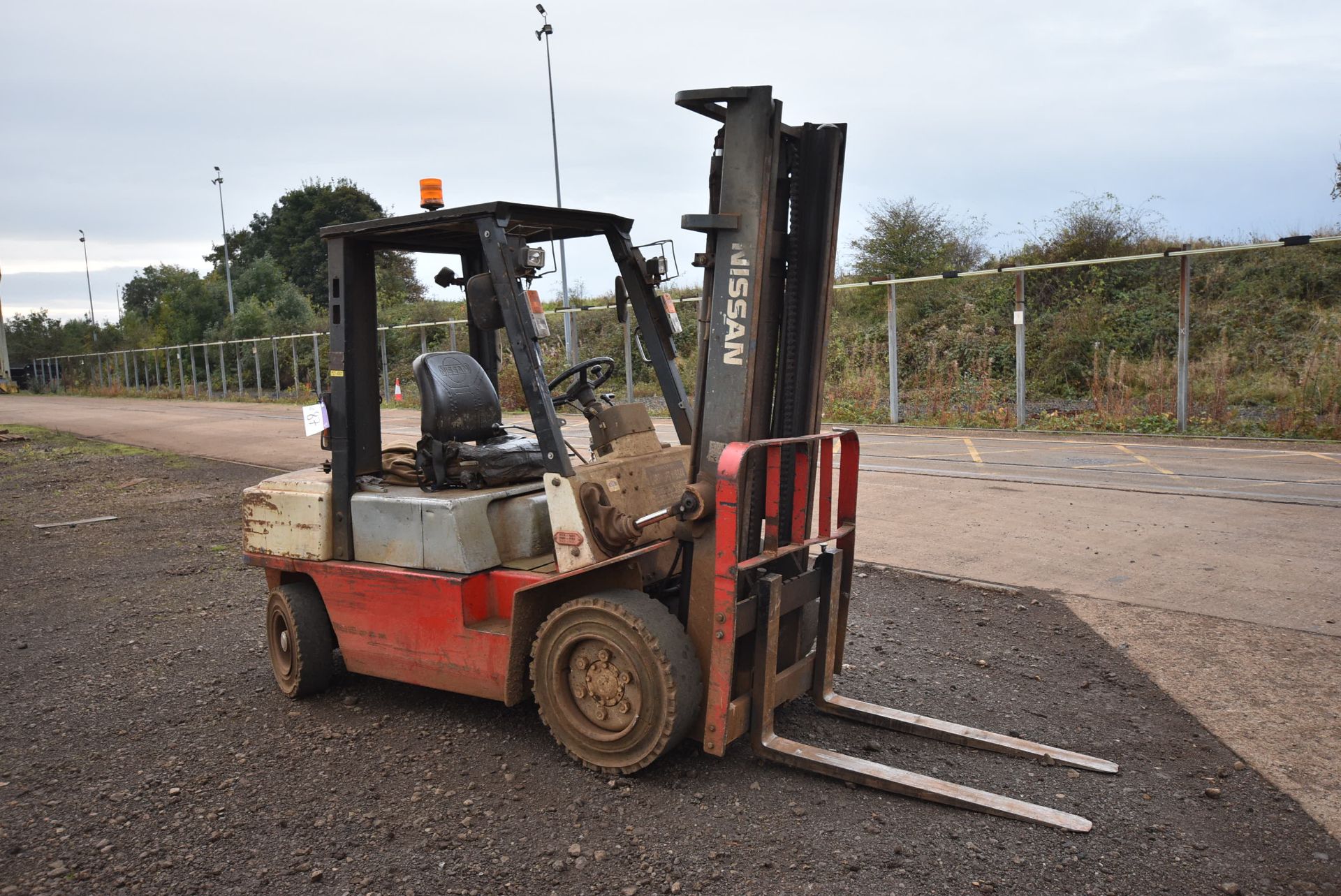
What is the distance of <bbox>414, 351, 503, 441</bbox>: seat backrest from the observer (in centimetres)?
511

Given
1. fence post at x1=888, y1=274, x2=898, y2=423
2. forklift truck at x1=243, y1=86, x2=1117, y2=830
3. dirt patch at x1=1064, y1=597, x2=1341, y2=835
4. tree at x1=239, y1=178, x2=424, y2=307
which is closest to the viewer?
forklift truck at x1=243, y1=86, x2=1117, y2=830

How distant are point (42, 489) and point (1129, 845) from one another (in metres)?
14.9

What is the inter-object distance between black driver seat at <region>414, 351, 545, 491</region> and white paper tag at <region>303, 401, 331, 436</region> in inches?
20.4

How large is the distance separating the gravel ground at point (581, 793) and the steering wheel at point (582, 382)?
158cm

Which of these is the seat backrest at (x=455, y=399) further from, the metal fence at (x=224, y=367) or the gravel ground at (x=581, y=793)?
the metal fence at (x=224, y=367)

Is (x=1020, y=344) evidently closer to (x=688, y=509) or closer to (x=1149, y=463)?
(x=1149, y=463)

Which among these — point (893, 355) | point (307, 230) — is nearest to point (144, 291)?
point (307, 230)

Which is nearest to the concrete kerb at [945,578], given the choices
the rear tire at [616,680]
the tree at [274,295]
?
the rear tire at [616,680]

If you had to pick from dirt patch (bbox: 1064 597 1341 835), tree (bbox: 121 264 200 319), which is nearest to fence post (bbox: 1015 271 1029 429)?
dirt patch (bbox: 1064 597 1341 835)

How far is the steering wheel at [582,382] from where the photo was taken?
4961mm

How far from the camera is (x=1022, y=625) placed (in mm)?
6297

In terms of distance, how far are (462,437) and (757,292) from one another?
1.86 meters

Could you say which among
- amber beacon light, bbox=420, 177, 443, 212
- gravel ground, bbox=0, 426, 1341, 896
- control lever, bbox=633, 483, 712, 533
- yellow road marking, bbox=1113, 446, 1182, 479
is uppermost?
amber beacon light, bbox=420, 177, 443, 212

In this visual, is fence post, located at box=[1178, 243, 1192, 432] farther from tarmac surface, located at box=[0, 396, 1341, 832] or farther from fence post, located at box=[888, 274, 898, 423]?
fence post, located at box=[888, 274, 898, 423]
